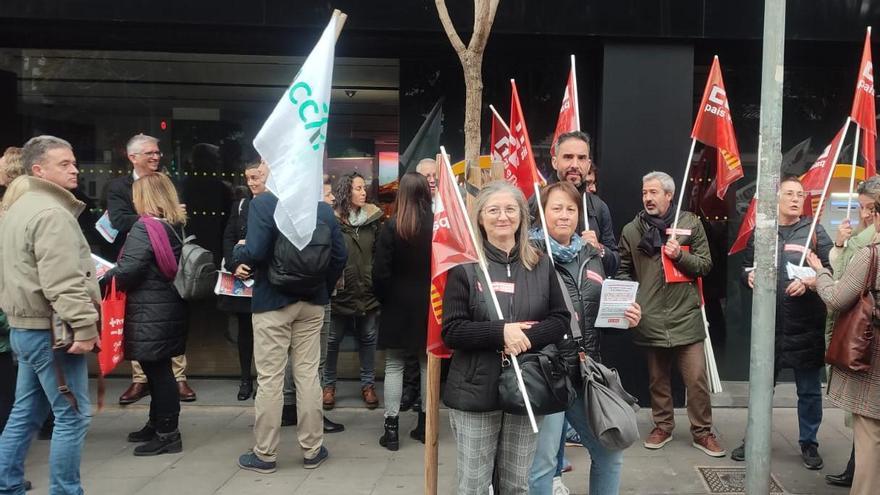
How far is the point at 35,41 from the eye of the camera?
7000mm

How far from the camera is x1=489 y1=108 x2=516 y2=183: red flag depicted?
4.74 m

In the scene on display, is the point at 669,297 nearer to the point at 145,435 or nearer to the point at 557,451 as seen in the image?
the point at 557,451

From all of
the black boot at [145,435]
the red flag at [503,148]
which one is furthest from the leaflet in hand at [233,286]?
the red flag at [503,148]

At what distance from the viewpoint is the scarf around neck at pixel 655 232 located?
5.45 m

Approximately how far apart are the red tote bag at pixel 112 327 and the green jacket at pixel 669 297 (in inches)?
139

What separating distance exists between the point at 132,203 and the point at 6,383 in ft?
6.01

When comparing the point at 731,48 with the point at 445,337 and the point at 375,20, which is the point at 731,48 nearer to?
the point at 375,20

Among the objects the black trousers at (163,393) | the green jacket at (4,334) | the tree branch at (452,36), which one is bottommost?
the black trousers at (163,393)

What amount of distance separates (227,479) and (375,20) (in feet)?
12.6

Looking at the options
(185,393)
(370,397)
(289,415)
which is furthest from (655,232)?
(185,393)

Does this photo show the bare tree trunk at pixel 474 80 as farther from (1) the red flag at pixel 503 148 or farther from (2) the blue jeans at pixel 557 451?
(2) the blue jeans at pixel 557 451

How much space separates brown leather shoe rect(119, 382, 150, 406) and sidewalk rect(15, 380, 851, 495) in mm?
135

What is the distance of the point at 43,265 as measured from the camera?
3.94m

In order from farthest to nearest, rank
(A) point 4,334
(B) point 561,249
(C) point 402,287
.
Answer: (C) point 402,287
(A) point 4,334
(B) point 561,249
